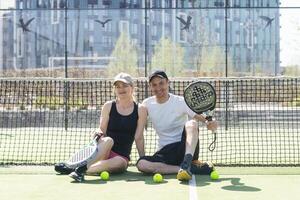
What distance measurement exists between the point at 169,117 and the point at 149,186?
93 cm

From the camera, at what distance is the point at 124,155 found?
5.36 m

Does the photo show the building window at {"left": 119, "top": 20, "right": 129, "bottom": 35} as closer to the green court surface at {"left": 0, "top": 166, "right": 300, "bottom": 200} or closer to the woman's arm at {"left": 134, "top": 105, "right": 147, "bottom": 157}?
the woman's arm at {"left": 134, "top": 105, "right": 147, "bottom": 157}

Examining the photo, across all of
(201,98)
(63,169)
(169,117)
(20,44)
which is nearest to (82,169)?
(63,169)

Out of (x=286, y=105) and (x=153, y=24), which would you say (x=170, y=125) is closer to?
(x=286, y=105)

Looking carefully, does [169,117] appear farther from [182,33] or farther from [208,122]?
[182,33]

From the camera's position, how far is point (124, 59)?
29.0 metres

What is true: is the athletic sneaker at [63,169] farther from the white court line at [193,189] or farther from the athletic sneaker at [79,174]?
the white court line at [193,189]

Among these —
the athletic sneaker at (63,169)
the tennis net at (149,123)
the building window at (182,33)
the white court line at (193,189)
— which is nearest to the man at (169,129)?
the white court line at (193,189)

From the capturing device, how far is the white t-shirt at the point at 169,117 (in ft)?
17.3

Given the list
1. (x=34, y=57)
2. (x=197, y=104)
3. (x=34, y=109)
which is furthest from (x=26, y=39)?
(x=197, y=104)

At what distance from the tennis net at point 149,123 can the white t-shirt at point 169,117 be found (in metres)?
1.12

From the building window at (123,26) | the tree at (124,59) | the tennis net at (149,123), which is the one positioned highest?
the building window at (123,26)

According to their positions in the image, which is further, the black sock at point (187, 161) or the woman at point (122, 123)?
the woman at point (122, 123)

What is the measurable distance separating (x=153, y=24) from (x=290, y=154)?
27.7 meters
